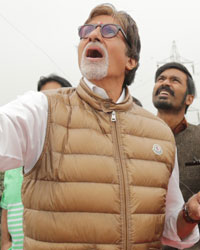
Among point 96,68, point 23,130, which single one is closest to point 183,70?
point 96,68

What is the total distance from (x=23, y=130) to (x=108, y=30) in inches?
38.4

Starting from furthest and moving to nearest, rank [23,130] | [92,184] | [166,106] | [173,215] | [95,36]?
A: [166,106]
[173,215]
[95,36]
[92,184]
[23,130]

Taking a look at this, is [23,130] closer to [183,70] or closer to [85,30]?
[85,30]

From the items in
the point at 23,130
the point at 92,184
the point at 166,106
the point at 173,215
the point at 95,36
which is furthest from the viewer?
the point at 166,106

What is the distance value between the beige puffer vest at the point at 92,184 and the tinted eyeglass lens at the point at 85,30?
0.42 m

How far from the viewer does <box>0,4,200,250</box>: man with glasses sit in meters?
1.94

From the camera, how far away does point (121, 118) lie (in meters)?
2.29

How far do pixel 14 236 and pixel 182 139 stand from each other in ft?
6.55

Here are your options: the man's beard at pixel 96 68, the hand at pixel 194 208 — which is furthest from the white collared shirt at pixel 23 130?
the hand at pixel 194 208

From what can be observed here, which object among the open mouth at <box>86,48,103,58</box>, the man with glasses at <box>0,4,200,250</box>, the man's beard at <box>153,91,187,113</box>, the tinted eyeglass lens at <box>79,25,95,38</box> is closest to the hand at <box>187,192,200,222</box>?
the man with glasses at <box>0,4,200,250</box>

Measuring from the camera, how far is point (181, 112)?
4.39 m

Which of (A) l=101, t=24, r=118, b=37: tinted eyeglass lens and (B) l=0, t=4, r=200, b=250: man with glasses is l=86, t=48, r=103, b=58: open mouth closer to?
(B) l=0, t=4, r=200, b=250: man with glasses

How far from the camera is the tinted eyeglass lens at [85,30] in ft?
8.11

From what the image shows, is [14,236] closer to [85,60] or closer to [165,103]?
[85,60]
